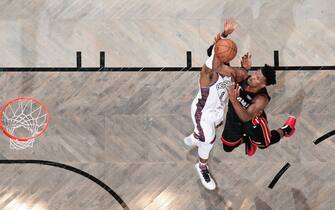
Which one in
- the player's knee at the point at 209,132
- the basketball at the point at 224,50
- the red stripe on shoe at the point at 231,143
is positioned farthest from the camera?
the red stripe on shoe at the point at 231,143

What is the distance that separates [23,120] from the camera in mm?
5828

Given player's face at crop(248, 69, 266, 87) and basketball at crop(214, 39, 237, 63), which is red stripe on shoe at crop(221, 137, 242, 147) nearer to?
player's face at crop(248, 69, 266, 87)

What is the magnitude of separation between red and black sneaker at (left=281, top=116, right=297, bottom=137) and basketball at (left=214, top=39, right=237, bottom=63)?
1.55 metres

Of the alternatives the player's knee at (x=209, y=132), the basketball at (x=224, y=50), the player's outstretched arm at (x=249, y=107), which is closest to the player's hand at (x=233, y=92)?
the player's outstretched arm at (x=249, y=107)

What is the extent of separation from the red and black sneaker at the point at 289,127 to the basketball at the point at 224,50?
5.08ft

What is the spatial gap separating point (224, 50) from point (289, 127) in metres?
1.67

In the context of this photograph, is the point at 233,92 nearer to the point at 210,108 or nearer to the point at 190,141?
the point at 210,108

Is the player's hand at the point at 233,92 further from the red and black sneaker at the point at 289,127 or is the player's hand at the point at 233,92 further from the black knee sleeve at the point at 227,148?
the red and black sneaker at the point at 289,127

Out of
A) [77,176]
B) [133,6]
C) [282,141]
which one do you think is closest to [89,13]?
[133,6]

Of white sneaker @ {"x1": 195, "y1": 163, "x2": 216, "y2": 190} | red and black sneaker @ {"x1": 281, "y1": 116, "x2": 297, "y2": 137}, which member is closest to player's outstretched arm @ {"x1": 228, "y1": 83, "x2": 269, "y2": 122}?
red and black sneaker @ {"x1": 281, "y1": 116, "x2": 297, "y2": 137}

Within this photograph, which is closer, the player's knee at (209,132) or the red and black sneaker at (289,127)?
the player's knee at (209,132)

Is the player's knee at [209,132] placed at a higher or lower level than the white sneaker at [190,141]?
higher

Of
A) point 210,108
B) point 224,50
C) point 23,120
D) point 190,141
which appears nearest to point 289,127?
point 210,108

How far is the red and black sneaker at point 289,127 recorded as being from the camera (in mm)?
5523
